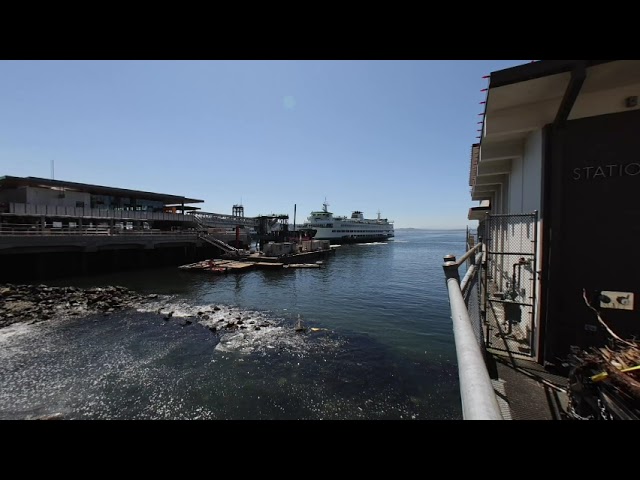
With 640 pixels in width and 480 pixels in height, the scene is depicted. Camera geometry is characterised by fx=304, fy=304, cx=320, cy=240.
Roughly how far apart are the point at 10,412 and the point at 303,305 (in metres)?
13.3

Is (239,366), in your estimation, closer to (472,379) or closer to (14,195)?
(472,379)

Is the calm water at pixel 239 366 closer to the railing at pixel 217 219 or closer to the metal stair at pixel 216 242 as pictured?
the metal stair at pixel 216 242

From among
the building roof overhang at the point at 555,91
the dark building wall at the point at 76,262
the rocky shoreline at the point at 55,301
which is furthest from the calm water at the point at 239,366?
the dark building wall at the point at 76,262

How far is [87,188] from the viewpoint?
35562 mm

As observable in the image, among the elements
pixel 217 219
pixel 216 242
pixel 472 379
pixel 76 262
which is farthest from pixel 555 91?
pixel 217 219

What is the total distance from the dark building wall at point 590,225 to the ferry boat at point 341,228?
7628cm

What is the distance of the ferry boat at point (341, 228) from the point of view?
83.2 metres

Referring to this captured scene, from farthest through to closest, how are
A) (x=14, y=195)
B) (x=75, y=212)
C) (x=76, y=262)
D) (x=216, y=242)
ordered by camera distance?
(x=216, y=242), (x=75, y=212), (x=14, y=195), (x=76, y=262)

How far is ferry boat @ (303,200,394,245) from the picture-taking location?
3278 inches

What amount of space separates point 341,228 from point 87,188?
197 feet

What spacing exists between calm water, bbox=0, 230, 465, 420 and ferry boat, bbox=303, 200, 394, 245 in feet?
211

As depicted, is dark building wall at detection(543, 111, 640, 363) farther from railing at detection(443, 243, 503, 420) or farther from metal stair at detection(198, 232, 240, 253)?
metal stair at detection(198, 232, 240, 253)

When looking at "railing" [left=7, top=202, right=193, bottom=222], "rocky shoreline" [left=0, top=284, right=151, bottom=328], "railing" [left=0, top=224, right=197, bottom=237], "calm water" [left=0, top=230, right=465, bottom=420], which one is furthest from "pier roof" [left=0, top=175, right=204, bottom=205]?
"calm water" [left=0, top=230, right=465, bottom=420]

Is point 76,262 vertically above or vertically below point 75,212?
below
